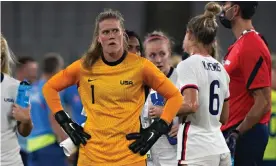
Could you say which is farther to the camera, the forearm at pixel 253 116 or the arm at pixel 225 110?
the forearm at pixel 253 116

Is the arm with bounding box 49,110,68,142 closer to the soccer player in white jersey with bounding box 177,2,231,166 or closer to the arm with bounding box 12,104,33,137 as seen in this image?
the arm with bounding box 12,104,33,137

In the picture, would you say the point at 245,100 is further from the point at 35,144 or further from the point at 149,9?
the point at 149,9

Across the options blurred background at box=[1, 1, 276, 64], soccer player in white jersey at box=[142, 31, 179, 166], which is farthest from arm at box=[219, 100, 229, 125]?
blurred background at box=[1, 1, 276, 64]

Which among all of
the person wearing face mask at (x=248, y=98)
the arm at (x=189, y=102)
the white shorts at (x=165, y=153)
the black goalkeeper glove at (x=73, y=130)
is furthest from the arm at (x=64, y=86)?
the person wearing face mask at (x=248, y=98)

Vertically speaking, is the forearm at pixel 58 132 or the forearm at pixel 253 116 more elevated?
the forearm at pixel 253 116

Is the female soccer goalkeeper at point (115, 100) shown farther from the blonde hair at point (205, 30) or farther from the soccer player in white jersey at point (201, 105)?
the blonde hair at point (205, 30)

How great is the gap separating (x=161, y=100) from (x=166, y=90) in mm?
852

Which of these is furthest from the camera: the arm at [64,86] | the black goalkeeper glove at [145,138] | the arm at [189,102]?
the arm at [189,102]

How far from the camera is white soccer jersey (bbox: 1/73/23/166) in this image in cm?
593

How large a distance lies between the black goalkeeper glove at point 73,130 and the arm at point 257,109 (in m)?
1.44

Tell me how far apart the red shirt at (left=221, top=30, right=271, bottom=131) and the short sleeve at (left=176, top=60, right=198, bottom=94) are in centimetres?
78

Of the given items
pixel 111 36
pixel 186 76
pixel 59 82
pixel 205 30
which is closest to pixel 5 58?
pixel 59 82

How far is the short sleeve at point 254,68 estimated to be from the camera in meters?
6.30

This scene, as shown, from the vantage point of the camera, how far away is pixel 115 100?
5324mm
